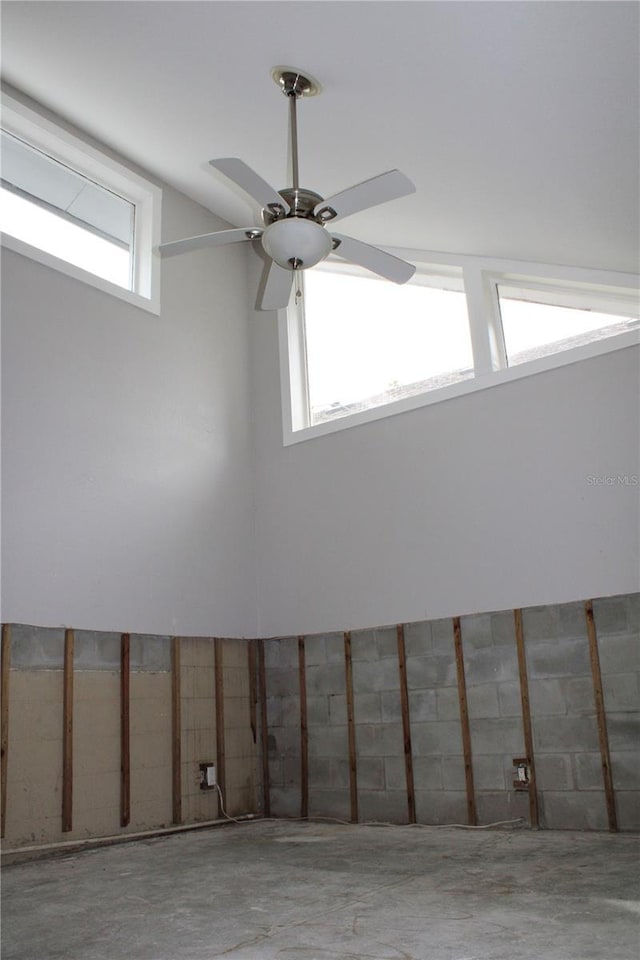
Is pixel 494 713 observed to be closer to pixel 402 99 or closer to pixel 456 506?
pixel 456 506

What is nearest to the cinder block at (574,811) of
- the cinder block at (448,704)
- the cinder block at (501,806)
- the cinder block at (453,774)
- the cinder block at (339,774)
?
the cinder block at (501,806)

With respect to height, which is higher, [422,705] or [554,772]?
[422,705]

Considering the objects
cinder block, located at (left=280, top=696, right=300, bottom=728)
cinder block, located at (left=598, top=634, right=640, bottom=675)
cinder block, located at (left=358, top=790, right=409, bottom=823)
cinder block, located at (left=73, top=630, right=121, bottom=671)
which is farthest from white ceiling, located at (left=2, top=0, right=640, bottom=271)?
cinder block, located at (left=358, top=790, right=409, bottom=823)

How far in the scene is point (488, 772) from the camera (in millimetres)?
6148

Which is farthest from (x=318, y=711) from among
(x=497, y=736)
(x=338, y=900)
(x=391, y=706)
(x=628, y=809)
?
(x=338, y=900)

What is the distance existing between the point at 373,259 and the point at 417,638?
3243mm

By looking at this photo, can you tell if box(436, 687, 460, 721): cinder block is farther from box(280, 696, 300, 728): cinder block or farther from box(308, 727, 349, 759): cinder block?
box(280, 696, 300, 728): cinder block

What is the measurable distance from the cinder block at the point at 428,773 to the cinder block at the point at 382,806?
0.19m

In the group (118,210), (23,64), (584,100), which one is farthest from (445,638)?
(23,64)

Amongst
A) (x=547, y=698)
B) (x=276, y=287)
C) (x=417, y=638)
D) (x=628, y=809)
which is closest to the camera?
(x=276, y=287)

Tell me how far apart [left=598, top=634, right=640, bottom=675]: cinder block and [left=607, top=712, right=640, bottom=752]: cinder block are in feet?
1.01

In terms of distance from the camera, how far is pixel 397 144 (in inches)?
221

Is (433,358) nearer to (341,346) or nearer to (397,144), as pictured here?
(341,346)

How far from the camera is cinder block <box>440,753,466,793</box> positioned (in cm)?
627
